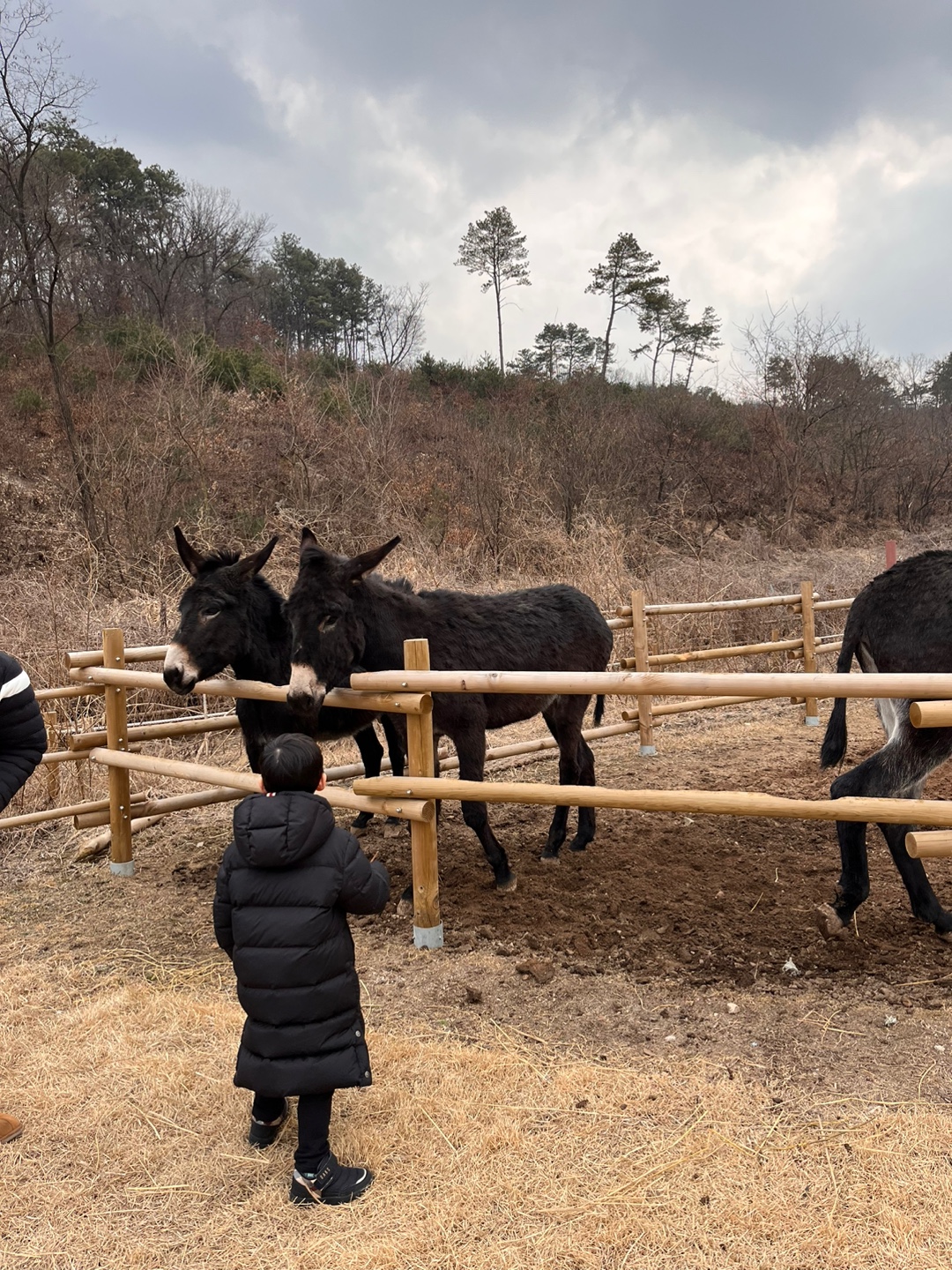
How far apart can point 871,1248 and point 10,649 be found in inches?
336

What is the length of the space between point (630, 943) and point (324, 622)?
2.29 meters

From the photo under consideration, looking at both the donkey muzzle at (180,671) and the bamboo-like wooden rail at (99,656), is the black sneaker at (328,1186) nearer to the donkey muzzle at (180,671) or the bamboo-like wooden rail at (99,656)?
the donkey muzzle at (180,671)

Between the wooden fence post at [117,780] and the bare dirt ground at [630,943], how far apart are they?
0.16 m

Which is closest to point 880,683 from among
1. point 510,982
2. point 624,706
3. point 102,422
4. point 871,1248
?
point 871,1248

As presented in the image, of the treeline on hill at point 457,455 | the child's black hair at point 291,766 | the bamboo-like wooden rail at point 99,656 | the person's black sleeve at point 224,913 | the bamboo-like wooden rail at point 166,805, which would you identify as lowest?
the bamboo-like wooden rail at point 166,805

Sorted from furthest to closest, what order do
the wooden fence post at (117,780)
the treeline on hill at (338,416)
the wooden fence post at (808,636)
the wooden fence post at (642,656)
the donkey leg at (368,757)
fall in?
1. the treeline on hill at (338,416)
2. the wooden fence post at (808,636)
3. the wooden fence post at (642,656)
4. the donkey leg at (368,757)
5. the wooden fence post at (117,780)

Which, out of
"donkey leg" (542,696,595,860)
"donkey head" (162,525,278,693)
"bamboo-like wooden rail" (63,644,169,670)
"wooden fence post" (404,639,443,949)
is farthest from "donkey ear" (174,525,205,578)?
"donkey leg" (542,696,595,860)

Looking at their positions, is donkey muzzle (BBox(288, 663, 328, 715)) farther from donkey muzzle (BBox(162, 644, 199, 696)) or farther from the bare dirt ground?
the bare dirt ground

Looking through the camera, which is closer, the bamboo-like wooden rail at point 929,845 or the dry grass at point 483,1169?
the dry grass at point 483,1169

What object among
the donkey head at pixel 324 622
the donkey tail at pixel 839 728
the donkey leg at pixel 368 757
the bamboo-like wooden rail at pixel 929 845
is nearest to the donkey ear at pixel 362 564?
the donkey head at pixel 324 622

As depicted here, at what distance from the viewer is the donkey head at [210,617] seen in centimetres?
473

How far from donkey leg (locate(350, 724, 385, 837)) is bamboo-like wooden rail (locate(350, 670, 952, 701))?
2.23 metres

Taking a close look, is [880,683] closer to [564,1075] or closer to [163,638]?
[564,1075]

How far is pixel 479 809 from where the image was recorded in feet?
15.0
